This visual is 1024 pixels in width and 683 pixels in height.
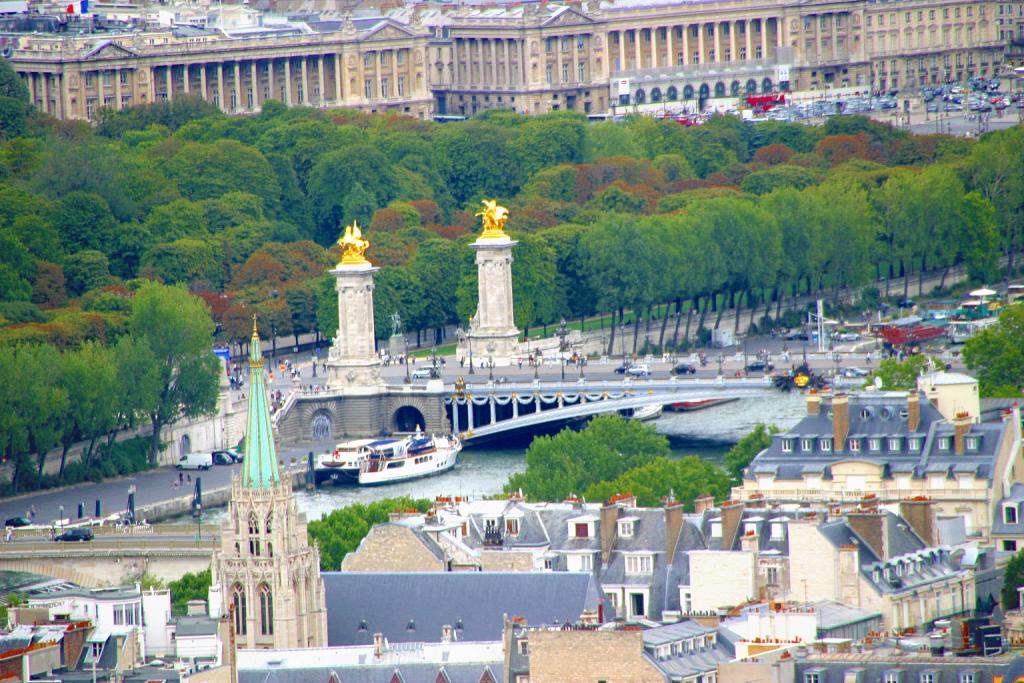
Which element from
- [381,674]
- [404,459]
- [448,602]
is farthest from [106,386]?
[381,674]

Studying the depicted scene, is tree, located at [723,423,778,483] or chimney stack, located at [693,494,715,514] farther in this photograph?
tree, located at [723,423,778,483]

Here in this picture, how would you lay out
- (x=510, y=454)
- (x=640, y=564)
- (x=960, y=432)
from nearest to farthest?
(x=640, y=564) < (x=960, y=432) < (x=510, y=454)

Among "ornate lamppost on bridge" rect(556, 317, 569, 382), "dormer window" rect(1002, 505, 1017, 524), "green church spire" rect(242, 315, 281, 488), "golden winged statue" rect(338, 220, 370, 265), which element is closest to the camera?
"green church spire" rect(242, 315, 281, 488)

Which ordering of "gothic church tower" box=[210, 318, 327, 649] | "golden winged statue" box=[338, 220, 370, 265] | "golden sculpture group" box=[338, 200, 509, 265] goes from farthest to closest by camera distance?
"golden sculpture group" box=[338, 200, 509, 265], "golden winged statue" box=[338, 220, 370, 265], "gothic church tower" box=[210, 318, 327, 649]

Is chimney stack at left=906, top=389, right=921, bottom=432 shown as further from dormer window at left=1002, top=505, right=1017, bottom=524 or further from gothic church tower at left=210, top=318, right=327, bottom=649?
gothic church tower at left=210, top=318, right=327, bottom=649

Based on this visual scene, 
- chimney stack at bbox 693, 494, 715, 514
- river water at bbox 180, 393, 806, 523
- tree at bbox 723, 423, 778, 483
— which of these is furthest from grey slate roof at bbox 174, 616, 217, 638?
river water at bbox 180, 393, 806, 523

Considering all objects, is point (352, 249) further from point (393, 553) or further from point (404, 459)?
point (393, 553)

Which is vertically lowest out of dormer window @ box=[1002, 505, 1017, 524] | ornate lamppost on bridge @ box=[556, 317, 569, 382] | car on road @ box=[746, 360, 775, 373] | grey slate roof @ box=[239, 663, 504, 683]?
grey slate roof @ box=[239, 663, 504, 683]
